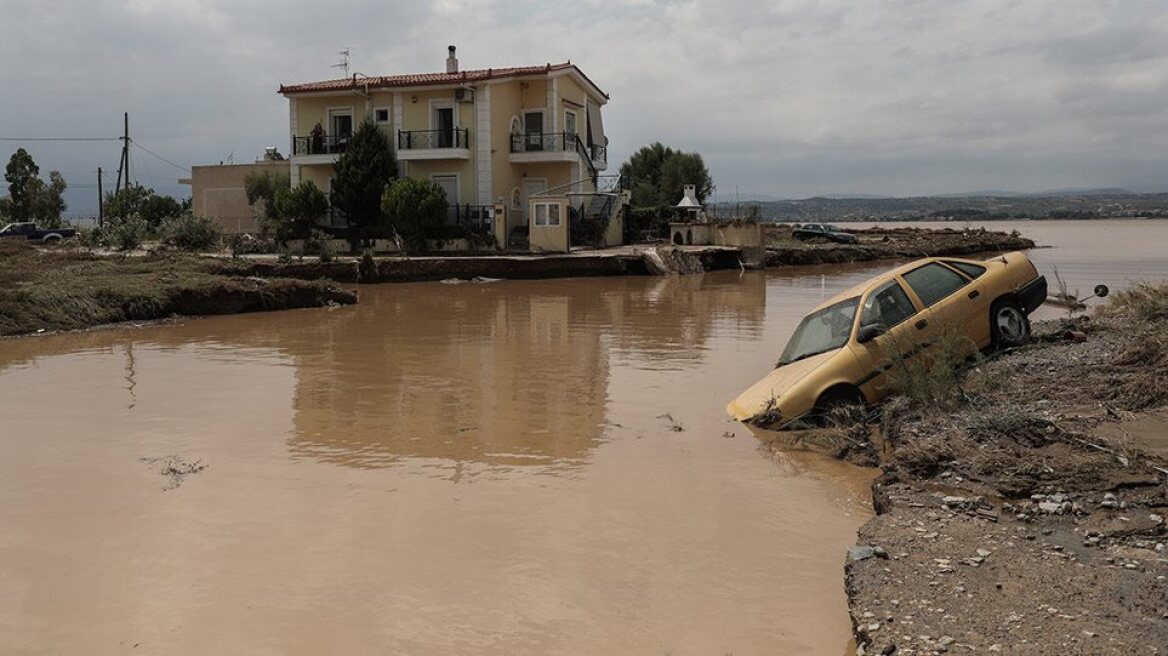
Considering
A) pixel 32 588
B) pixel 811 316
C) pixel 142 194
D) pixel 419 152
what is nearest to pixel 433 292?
pixel 419 152

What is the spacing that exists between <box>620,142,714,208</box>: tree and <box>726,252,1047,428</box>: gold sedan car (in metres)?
54.0

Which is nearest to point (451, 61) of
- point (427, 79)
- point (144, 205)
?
point (427, 79)

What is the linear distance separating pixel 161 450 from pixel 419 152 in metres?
31.7

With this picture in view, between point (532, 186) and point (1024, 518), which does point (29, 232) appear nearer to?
point (532, 186)

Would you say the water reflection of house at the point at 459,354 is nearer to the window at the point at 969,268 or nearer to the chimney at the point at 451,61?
the window at the point at 969,268

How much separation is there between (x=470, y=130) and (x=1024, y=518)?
36.4 m

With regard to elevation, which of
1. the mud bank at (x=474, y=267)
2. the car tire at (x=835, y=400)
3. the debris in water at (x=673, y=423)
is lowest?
the debris in water at (x=673, y=423)

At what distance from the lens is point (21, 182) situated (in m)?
59.9

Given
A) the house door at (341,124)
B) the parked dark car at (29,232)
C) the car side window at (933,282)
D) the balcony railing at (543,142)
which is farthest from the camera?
the parked dark car at (29,232)

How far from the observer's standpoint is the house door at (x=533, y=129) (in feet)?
137

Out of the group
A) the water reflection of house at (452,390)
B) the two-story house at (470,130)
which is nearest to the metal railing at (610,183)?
the two-story house at (470,130)

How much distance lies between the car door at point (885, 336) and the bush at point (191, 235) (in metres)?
31.7

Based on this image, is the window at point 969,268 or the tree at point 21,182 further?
the tree at point 21,182

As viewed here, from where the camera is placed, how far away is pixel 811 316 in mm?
11320
